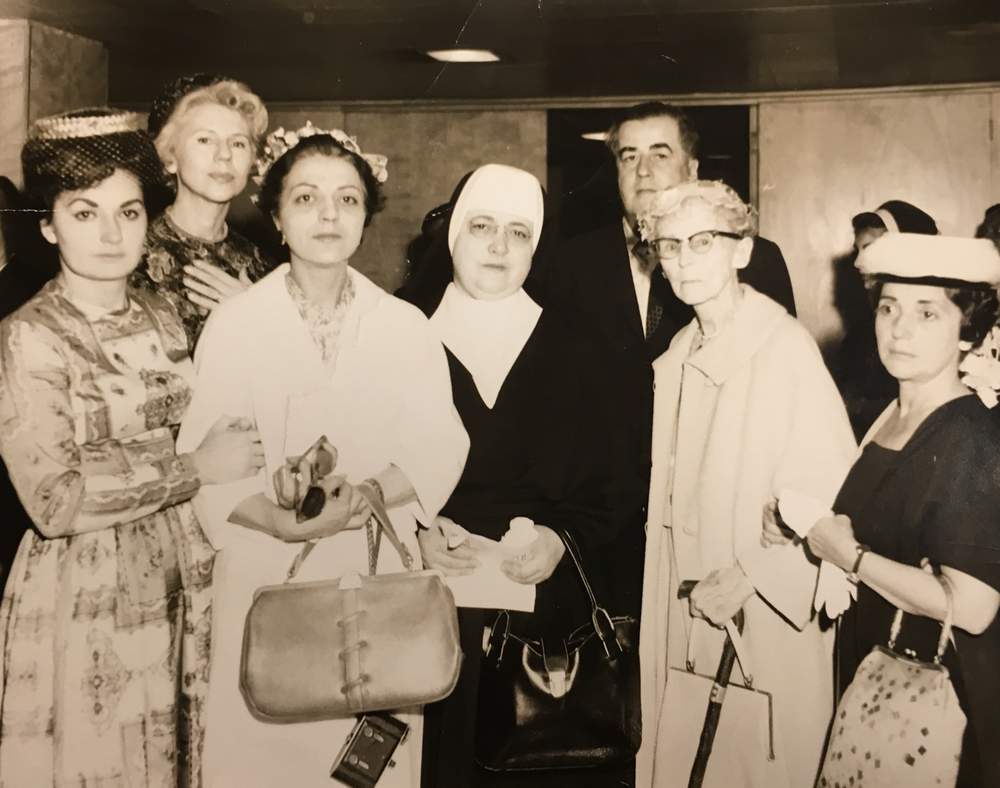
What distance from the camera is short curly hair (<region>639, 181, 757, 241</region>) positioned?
7.47 feet

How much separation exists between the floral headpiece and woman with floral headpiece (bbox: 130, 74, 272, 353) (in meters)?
0.03

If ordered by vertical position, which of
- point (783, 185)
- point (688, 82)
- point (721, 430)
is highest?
point (688, 82)

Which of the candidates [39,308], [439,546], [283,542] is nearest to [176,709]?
[283,542]

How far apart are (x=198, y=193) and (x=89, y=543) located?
0.84m

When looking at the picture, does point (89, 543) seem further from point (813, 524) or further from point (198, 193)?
point (813, 524)

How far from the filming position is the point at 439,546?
7.74 feet

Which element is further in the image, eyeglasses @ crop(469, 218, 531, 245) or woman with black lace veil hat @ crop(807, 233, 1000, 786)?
eyeglasses @ crop(469, 218, 531, 245)

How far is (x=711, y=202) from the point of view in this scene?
2.28 metres

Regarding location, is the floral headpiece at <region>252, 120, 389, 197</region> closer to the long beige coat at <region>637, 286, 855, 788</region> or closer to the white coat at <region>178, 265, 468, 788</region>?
the white coat at <region>178, 265, 468, 788</region>

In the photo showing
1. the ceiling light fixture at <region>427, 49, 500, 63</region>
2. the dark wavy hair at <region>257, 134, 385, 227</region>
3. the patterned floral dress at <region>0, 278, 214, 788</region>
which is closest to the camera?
the patterned floral dress at <region>0, 278, 214, 788</region>

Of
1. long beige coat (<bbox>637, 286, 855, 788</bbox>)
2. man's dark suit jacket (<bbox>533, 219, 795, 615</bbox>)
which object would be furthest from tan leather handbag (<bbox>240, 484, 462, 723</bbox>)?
long beige coat (<bbox>637, 286, 855, 788</bbox>)

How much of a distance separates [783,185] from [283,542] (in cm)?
148

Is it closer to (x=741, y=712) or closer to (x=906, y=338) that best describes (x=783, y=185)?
(x=906, y=338)

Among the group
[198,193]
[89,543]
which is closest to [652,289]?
[198,193]
